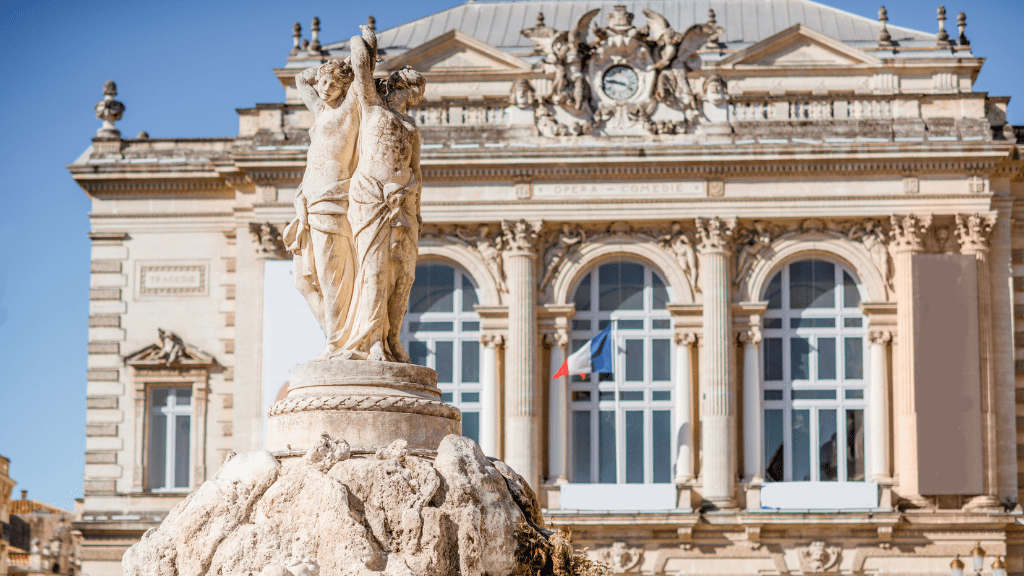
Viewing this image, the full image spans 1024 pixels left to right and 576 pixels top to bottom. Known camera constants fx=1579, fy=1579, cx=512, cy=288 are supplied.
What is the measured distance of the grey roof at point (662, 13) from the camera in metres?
41.9

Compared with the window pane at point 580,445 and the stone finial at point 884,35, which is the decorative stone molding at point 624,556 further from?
the stone finial at point 884,35

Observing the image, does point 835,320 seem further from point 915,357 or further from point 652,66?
point 652,66

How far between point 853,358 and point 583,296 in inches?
248

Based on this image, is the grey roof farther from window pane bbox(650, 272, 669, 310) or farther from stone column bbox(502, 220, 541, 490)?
window pane bbox(650, 272, 669, 310)

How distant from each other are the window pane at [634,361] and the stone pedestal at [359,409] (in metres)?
23.8

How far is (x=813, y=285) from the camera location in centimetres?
3616

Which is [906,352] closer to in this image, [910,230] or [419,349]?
[910,230]

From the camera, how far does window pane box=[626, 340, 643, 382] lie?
119ft

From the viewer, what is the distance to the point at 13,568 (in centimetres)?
5397

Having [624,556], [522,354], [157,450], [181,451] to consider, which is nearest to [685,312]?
[522,354]

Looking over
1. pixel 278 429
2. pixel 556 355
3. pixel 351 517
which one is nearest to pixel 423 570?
pixel 351 517

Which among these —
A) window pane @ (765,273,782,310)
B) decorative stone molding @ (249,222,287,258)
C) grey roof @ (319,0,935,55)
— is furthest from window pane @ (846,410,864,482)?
decorative stone molding @ (249,222,287,258)

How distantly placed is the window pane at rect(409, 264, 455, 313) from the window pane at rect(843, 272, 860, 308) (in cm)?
898

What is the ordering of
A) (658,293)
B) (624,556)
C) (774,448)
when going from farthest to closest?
(658,293), (774,448), (624,556)
